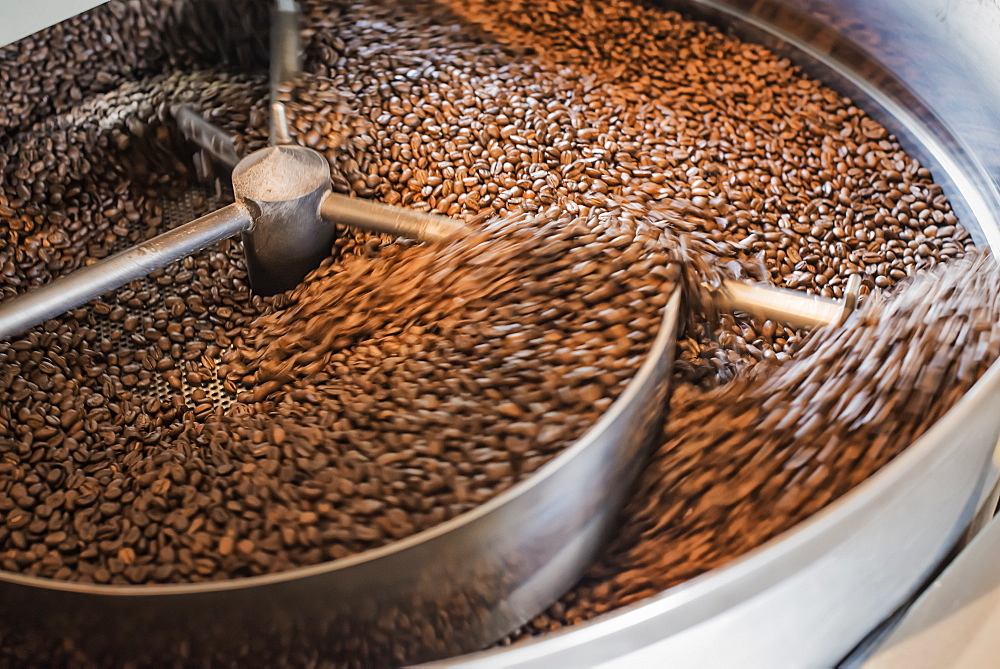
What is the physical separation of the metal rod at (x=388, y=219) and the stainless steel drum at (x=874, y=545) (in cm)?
68

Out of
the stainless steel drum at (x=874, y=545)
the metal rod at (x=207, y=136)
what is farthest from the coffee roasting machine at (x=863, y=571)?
the metal rod at (x=207, y=136)

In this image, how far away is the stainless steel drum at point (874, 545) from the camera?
2.09 ft

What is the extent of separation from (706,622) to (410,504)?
1.08ft

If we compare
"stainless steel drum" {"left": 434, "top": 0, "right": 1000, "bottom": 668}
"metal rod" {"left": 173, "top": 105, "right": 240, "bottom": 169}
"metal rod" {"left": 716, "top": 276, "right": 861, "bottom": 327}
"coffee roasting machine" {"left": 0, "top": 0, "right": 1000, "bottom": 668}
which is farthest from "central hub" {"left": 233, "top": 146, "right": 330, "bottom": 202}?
"stainless steel drum" {"left": 434, "top": 0, "right": 1000, "bottom": 668}

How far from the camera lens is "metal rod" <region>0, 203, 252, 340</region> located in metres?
1.02

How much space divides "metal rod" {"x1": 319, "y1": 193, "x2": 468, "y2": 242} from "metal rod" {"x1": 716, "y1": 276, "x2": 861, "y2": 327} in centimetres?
41

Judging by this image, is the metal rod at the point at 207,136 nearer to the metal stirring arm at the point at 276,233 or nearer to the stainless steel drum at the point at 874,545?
the metal stirring arm at the point at 276,233

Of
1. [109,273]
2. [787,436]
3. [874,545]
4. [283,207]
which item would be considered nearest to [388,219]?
[283,207]

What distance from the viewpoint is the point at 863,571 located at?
79cm

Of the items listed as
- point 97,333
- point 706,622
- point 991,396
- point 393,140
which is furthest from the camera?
point 393,140

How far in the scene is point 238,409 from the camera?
3.61ft

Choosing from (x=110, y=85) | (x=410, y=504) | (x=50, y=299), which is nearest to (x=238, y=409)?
(x=50, y=299)

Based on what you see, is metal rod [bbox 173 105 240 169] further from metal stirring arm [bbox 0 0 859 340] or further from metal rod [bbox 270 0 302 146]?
metal rod [bbox 270 0 302 146]

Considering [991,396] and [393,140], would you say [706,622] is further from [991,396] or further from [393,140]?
[393,140]
